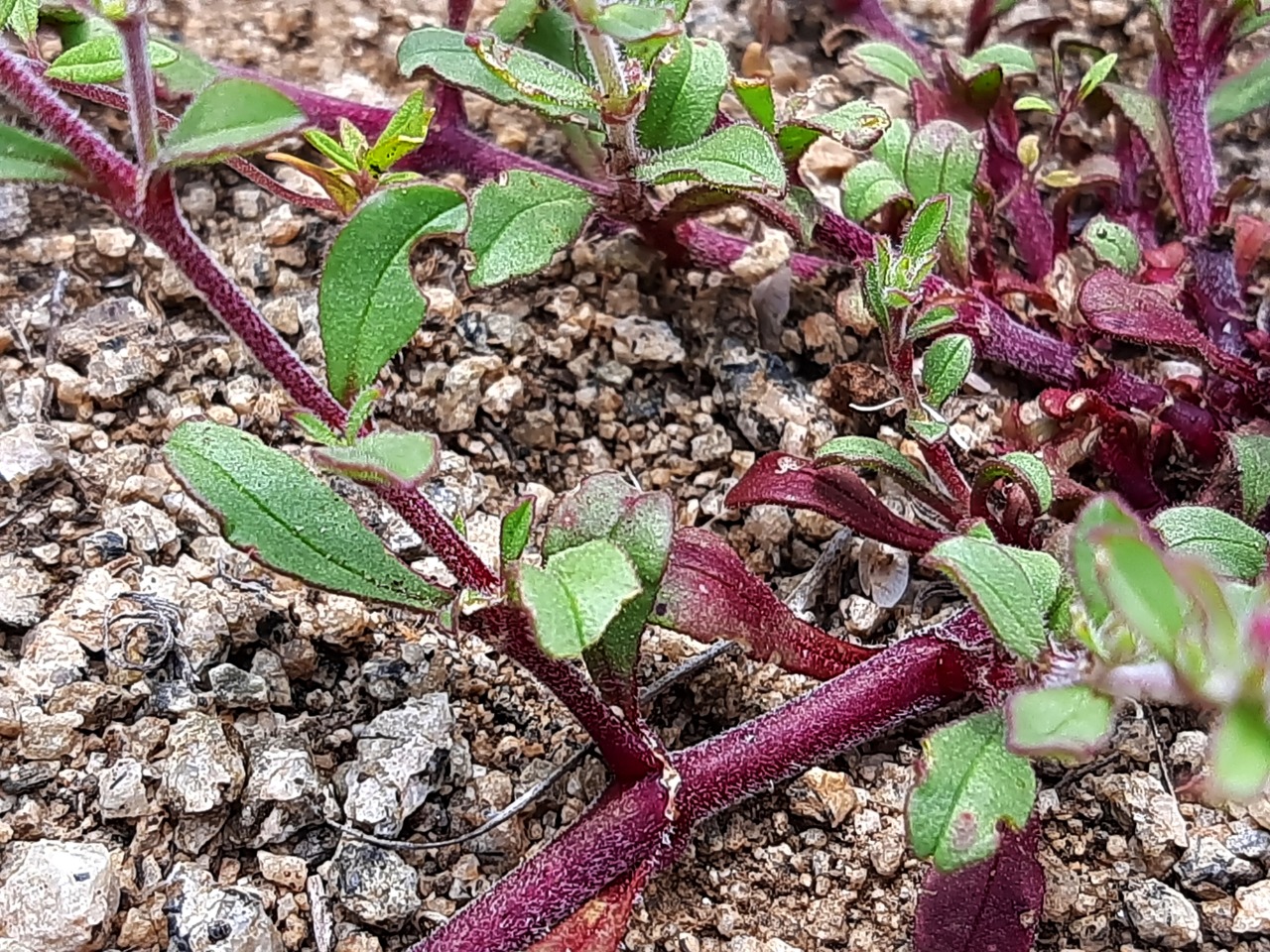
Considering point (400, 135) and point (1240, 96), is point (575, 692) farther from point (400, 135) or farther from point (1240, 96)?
point (1240, 96)

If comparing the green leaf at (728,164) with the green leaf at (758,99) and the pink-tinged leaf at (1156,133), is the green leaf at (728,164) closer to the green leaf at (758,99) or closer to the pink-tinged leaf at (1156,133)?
the green leaf at (758,99)

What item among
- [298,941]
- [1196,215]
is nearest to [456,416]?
[298,941]

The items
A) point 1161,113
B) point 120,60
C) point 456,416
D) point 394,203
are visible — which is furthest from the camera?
point 1161,113

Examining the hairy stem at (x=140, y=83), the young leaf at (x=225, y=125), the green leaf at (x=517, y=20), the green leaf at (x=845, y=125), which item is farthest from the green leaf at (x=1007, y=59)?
the hairy stem at (x=140, y=83)

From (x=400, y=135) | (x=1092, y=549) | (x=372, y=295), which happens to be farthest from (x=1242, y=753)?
(x=400, y=135)

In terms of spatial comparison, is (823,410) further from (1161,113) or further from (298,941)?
(298,941)

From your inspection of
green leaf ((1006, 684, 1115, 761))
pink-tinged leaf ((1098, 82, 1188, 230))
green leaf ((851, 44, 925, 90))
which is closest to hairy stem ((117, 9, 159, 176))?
green leaf ((1006, 684, 1115, 761))

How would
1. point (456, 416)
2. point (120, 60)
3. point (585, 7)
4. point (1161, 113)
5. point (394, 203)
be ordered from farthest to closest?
point (1161, 113)
point (456, 416)
point (120, 60)
point (394, 203)
point (585, 7)
